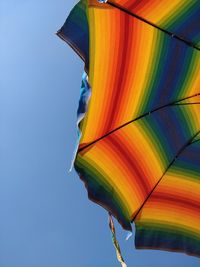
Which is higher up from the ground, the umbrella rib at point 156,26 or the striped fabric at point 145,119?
the umbrella rib at point 156,26

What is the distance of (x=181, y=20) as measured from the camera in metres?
2.31

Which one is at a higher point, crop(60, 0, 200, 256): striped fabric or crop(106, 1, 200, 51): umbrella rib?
crop(106, 1, 200, 51): umbrella rib

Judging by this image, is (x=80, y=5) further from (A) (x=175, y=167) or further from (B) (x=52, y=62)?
(B) (x=52, y=62)

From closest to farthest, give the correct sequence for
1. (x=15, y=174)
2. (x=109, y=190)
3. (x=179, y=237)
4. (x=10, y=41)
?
1. (x=109, y=190)
2. (x=179, y=237)
3. (x=10, y=41)
4. (x=15, y=174)

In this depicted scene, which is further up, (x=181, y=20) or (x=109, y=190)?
(x=181, y=20)

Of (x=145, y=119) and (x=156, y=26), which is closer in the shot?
(x=156, y=26)

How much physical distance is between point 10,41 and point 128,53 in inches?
126

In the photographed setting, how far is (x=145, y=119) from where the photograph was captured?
2.68 metres

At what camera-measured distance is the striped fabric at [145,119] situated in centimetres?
216

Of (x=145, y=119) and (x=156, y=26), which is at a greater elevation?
(x=156, y=26)

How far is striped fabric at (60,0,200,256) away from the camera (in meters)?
2.16

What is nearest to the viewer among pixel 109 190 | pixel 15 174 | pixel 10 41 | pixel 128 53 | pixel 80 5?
pixel 80 5

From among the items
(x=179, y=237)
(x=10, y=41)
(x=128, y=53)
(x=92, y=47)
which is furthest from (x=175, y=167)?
(x=10, y=41)

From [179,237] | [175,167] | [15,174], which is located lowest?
[15,174]
